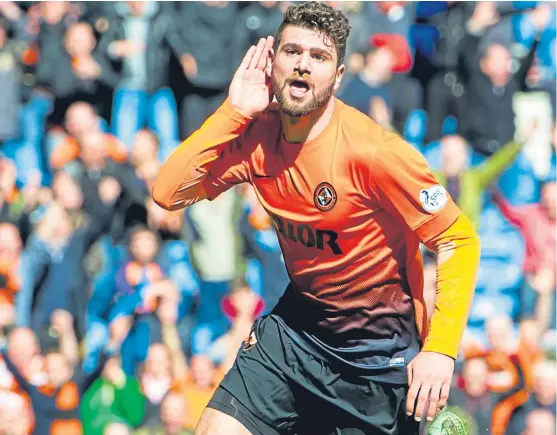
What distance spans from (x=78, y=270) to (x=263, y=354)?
3818mm

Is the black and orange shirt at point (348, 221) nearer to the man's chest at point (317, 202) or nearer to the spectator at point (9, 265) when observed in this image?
the man's chest at point (317, 202)

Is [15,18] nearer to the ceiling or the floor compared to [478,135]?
nearer to the ceiling

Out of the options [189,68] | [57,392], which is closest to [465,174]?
[189,68]

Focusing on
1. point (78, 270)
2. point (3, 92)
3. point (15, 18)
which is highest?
point (15, 18)

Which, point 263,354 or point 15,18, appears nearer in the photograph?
point 263,354

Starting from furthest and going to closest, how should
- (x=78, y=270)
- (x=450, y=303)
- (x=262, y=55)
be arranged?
(x=78, y=270) → (x=262, y=55) → (x=450, y=303)

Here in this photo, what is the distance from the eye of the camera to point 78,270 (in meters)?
8.27

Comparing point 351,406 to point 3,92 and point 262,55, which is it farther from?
point 3,92

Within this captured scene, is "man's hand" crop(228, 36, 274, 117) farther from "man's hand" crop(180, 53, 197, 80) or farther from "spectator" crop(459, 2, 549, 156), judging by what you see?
"spectator" crop(459, 2, 549, 156)

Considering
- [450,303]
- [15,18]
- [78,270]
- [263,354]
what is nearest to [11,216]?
[78,270]

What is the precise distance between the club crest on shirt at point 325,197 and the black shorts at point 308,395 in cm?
64

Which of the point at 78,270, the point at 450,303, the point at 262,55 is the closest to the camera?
the point at 450,303

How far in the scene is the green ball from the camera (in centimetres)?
435

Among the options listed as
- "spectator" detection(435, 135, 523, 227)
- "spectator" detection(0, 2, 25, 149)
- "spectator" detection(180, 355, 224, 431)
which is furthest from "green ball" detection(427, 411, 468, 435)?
"spectator" detection(0, 2, 25, 149)
